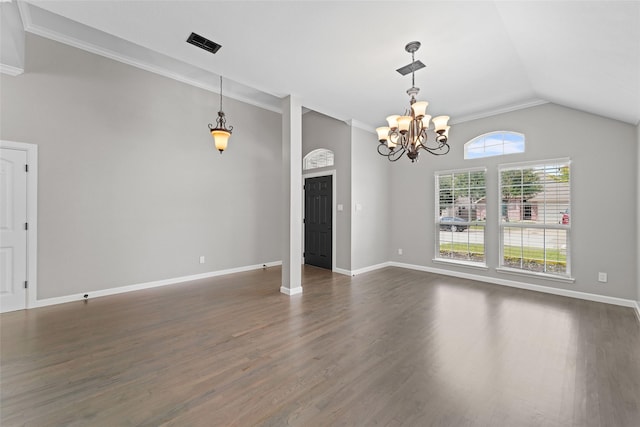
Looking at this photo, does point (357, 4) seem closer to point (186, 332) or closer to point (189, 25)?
point (189, 25)

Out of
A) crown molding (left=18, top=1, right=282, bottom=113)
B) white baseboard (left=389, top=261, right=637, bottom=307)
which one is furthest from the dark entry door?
crown molding (left=18, top=1, right=282, bottom=113)

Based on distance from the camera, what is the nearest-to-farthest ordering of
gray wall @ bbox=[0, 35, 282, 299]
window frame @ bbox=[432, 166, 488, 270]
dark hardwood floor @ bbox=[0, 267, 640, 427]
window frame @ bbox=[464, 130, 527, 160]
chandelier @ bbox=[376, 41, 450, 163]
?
A: 1. dark hardwood floor @ bbox=[0, 267, 640, 427]
2. chandelier @ bbox=[376, 41, 450, 163]
3. gray wall @ bbox=[0, 35, 282, 299]
4. window frame @ bbox=[464, 130, 527, 160]
5. window frame @ bbox=[432, 166, 488, 270]

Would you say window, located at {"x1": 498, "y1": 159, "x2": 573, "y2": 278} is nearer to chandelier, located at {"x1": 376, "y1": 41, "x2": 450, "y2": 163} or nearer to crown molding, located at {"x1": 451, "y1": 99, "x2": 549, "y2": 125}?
crown molding, located at {"x1": 451, "y1": 99, "x2": 549, "y2": 125}

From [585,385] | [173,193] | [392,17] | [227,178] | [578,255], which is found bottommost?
[585,385]

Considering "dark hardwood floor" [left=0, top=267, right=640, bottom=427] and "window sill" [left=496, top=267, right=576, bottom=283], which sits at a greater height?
"window sill" [left=496, top=267, right=576, bottom=283]

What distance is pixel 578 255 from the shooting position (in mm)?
4203

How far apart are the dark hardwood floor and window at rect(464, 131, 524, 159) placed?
101 inches

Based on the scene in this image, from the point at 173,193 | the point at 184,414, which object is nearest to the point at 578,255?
the point at 184,414

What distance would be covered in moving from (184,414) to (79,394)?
2.83 ft

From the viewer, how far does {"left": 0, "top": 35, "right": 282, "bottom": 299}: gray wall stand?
3.66 m

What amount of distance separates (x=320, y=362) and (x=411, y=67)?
341 centimetres

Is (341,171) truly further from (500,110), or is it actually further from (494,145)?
(500,110)

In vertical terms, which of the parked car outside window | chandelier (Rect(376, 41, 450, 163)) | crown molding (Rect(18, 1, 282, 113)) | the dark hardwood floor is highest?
crown molding (Rect(18, 1, 282, 113))

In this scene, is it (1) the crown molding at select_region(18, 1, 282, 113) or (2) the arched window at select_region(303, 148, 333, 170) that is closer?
(1) the crown molding at select_region(18, 1, 282, 113)
